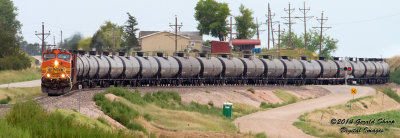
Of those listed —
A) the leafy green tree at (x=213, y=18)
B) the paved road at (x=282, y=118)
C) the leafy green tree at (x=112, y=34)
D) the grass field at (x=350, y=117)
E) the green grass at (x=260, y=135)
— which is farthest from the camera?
the leafy green tree at (x=112, y=34)

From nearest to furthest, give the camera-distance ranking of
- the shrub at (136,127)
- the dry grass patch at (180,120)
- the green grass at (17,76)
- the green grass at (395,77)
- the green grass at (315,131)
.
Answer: the shrub at (136,127), the dry grass patch at (180,120), the green grass at (315,131), the green grass at (17,76), the green grass at (395,77)

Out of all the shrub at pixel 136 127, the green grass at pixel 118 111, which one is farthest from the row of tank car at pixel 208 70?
the shrub at pixel 136 127

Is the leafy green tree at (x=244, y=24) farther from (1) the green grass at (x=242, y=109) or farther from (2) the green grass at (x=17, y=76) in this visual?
(1) the green grass at (x=242, y=109)

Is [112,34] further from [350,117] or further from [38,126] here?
[38,126]

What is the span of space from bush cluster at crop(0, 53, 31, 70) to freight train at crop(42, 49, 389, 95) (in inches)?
959

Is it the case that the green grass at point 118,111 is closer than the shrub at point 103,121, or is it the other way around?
the shrub at point 103,121

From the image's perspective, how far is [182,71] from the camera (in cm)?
5797

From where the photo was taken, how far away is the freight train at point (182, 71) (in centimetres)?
3706

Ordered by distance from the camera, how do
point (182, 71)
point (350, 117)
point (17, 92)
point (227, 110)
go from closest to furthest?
point (227, 110)
point (350, 117)
point (17, 92)
point (182, 71)

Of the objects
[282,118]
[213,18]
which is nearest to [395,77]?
[213,18]

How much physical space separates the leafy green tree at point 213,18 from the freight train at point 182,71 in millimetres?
39590

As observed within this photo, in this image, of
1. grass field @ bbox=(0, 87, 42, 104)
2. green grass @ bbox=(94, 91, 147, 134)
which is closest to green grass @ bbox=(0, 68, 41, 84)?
grass field @ bbox=(0, 87, 42, 104)

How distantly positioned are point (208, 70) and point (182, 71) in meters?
4.16

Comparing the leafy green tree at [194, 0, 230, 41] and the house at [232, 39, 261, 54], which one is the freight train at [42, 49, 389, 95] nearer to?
the house at [232, 39, 261, 54]
